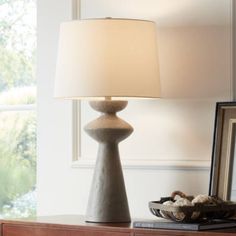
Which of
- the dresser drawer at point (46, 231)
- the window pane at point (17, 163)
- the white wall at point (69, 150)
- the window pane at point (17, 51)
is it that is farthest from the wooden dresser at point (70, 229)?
the window pane at point (17, 51)

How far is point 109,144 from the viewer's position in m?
2.39

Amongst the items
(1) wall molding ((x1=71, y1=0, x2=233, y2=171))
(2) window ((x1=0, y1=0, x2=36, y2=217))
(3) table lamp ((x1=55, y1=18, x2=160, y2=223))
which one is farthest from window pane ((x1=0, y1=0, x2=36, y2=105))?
(3) table lamp ((x1=55, y1=18, x2=160, y2=223))

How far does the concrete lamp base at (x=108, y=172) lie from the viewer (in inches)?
91.7

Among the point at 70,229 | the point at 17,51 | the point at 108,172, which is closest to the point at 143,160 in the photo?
the point at 108,172

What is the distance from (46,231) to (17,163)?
2.54 feet

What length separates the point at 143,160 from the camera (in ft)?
8.53

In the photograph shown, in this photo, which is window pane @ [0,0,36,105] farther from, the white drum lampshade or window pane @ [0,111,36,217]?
the white drum lampshade

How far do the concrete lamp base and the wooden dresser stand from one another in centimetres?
7

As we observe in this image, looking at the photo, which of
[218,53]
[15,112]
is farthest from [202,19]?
[15,112]

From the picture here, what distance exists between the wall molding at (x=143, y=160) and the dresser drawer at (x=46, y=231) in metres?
0.42

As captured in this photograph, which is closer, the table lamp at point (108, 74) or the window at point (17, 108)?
the table lamp at point (108, 74)

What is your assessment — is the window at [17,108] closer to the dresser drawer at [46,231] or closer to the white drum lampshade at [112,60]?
the dresser drawer at [46,231]

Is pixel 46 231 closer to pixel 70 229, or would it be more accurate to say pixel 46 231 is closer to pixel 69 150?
pixel 70 229

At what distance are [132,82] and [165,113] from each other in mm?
319
